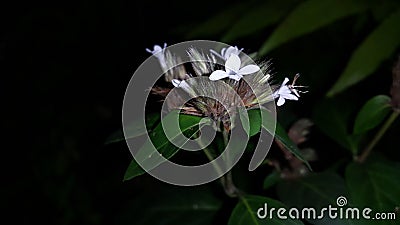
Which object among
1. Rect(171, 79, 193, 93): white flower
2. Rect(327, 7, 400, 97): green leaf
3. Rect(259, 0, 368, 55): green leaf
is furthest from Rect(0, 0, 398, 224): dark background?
Rect(171, 79, 193, 93): white flower

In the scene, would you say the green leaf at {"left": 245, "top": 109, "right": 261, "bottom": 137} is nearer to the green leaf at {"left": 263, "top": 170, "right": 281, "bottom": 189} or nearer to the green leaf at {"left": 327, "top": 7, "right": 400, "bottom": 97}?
the green leaf at {"left": 263, "top": 170, "right": 281, "bottom": 189}

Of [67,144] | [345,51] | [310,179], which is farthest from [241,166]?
[67,144]

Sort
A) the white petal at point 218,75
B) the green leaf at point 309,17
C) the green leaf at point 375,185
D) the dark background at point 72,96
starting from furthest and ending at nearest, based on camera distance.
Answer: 1. the dark background at point 72,96
2. the green leaf at point 309,17
3. the green leaf at point 375,185
4. the white petal at point 218,75

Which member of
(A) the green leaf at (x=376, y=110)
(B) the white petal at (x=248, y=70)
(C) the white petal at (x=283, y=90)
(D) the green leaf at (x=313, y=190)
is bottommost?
(D) the green leaf at (x=313, y=190)

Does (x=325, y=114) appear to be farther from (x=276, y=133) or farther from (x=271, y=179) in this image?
(x=276, y=133)

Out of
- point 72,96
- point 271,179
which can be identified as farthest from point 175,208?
point 72,96

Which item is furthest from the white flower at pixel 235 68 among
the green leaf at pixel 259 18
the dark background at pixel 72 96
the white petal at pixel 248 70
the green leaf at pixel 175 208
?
the dark background at pixel 72 96

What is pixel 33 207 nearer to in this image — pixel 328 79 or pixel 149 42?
pixel 149 42

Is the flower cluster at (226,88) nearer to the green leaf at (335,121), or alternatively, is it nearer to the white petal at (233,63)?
the white petal at (233,63)

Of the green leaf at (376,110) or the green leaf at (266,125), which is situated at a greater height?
the green leaf at (266,125)
